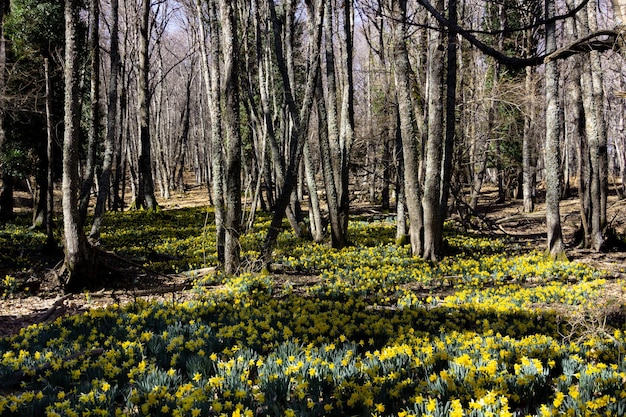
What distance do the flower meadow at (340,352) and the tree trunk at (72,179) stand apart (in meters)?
1.99

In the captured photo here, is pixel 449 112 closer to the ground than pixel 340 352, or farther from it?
farther from it

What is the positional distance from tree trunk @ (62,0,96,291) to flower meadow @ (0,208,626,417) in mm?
1993

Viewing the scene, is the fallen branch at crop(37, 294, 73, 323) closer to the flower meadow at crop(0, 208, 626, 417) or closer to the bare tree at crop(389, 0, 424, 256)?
the flower meadow at crop(0, 208, 626, 417)

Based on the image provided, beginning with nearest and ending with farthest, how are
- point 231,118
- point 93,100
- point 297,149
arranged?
point 231,118 → point 297,149 → point 93,100

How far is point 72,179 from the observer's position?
766 centimetres

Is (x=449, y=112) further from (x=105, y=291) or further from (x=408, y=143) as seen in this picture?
(x=105, y=291)

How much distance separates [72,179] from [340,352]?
19.1ft

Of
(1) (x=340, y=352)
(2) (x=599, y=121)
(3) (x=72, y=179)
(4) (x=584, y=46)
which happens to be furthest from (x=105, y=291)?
(2) (x=599, y=121)

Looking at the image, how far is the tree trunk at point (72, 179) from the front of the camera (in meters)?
7.58

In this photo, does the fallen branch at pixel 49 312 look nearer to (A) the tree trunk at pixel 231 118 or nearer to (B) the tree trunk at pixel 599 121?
(A) the tree trunk at pixel 231 118

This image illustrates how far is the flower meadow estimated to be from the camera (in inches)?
125

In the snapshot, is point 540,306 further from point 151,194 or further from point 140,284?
point 151,194

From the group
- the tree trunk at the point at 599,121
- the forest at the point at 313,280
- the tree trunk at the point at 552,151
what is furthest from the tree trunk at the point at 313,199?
the tree trunk at the point at 599,121

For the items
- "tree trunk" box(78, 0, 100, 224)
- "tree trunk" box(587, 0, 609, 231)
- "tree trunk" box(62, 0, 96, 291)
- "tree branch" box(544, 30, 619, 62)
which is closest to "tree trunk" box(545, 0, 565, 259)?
"tree trunk" box(587, 0, 609, 231)
